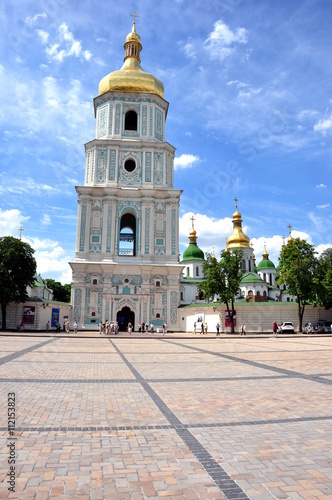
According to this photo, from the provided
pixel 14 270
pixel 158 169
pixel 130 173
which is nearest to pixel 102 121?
pixel 130 173

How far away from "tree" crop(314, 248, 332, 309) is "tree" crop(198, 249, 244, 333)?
7.04 metres

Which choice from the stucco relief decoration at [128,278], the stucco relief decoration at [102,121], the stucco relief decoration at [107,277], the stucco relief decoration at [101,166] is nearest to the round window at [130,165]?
the stucco relief decoration at [101,166]

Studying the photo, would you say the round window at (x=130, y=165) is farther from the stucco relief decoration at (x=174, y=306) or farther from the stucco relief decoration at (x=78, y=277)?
the stucco relief decoration at (x=174, y=306)

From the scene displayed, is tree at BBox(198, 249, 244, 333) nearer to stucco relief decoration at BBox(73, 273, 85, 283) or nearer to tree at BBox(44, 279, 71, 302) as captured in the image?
stucco relief decoration at BBox(73, 273, 85, 283)

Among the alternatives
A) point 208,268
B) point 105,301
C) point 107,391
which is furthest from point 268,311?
point 107,391

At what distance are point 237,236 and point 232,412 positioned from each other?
58170 millimetres

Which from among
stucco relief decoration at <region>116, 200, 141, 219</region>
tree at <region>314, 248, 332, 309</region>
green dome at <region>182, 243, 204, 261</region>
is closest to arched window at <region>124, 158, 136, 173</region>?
stucco relief decoration at <region>116, 200, 141, 219</region>

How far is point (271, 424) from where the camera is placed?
5.70m

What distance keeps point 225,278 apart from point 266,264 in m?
33.1

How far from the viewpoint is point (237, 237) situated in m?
63.3

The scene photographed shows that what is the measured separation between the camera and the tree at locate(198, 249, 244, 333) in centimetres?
3588

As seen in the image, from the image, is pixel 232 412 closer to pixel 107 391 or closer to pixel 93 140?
pixel 107 391

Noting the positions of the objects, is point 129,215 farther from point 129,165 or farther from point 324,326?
point 324,326

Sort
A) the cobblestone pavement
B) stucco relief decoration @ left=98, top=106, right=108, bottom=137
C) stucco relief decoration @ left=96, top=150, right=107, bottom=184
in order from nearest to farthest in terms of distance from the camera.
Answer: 1. the cobblestone pavement
2. stucco relief decoration @ left=96, top=150, right=107, bottom=184
3. stucco relief decoration @ left=98, top=106, right=108, bottom=137
